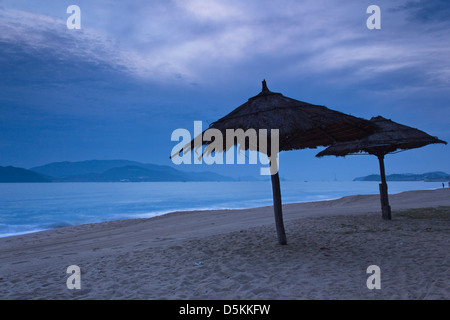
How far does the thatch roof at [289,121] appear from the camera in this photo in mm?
5043

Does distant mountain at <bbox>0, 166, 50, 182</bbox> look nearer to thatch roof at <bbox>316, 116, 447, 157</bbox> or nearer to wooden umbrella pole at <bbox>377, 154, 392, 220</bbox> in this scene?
thatch roof at <bbox>316, 116, 447, 157</bbox>

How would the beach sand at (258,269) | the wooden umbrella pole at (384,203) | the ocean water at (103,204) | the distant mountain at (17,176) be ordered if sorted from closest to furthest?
the beach sand at (258,269) → the wooden umbrella pole at (384,203) → the ocean water at (103,204) → the distant mountain at (17,176)

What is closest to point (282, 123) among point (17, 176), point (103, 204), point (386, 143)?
point (386, 143)

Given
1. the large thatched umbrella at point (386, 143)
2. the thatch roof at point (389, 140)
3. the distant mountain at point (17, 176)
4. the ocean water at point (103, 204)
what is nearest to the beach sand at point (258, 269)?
the large thatched umbrella at point (386, 143)

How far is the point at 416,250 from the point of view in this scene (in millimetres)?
5230

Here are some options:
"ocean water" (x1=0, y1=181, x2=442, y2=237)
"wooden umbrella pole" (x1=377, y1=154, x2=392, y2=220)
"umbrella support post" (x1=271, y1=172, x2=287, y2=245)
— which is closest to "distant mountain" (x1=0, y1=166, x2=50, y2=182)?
"ocean water" (x1=0, y1=181, x2=442, y2=237)

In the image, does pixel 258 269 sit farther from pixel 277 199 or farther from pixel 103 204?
pixel 103 204

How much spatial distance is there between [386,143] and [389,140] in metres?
0.20

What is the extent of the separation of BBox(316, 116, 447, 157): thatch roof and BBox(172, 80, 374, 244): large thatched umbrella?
2.64 m

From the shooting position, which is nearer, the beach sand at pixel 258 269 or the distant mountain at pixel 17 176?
the beach sand at pixel 258 269

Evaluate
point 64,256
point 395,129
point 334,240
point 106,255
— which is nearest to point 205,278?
point 106,255

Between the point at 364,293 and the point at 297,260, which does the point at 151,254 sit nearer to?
the point at 297,260

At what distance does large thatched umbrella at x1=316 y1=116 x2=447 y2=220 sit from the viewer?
327 inches

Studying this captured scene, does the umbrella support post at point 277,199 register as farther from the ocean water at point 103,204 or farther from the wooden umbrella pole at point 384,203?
the ocean water at point 103,204
